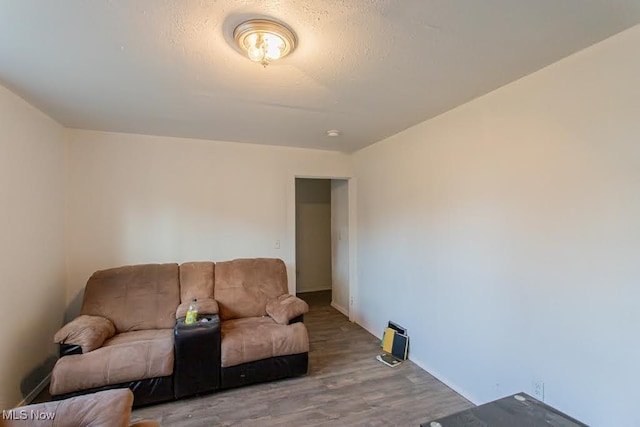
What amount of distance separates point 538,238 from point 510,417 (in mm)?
1085

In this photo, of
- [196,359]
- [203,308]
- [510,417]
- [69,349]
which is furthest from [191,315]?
[510,417]

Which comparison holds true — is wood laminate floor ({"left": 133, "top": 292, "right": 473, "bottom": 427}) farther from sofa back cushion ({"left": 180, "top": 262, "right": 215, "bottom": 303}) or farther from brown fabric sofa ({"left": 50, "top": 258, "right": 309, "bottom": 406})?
sofa back cushion ({"left": 180, "top": 262, "right": 215, "bottom": 303})

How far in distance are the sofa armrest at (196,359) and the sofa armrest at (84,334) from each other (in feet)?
1.90

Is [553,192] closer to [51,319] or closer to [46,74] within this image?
[46,74]

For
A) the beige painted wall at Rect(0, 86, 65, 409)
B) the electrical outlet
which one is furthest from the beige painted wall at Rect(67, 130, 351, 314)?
the electrical outlet

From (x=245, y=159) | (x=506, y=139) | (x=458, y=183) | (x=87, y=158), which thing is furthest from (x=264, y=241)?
(x=506, y=139)

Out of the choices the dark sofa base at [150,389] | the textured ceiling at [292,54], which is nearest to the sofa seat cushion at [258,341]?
the dark sofa base at [150,389]

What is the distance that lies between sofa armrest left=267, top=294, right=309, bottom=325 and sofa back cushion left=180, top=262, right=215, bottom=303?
697mm

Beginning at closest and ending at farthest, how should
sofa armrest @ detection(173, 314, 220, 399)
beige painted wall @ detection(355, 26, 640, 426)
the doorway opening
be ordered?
beige painted wall @ detection(355, 26, 640, 426), sofa armrest @ detection(173, 314, 220, 399), the doorway opening

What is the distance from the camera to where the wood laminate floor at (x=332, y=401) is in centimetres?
225

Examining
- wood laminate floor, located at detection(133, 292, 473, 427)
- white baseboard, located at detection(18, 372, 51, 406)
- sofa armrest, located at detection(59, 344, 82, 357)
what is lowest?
wood laminate floor, located at detection(133, 292, 473, 427)

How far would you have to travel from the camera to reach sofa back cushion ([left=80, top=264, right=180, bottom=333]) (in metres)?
2.85

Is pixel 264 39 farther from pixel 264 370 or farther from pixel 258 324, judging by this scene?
pixel 264 370

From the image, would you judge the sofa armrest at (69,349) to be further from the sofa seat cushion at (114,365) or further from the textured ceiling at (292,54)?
the textured ceiling at (292,54)
